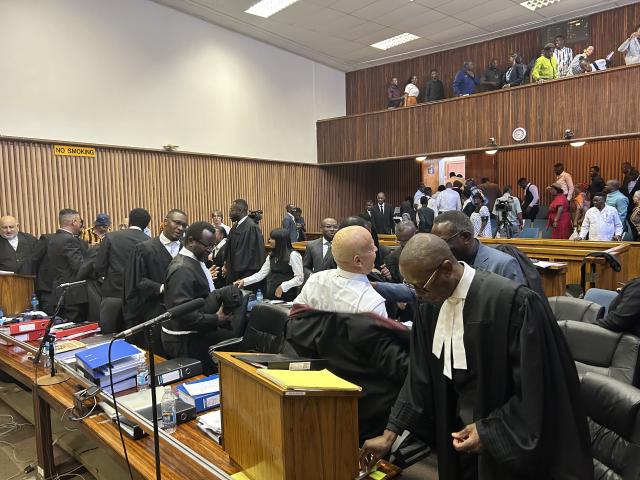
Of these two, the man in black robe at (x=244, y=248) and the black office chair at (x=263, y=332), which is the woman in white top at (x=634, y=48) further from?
the black office chair at (x=263, y=332)

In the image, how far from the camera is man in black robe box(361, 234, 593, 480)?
1405mm

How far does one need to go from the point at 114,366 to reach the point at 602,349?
3.00 meters

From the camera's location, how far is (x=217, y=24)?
947 cm

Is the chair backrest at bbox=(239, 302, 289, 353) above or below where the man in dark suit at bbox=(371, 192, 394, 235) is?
below

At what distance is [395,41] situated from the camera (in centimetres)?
1079

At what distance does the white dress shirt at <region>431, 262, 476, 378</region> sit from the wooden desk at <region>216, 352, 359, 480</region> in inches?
15.1

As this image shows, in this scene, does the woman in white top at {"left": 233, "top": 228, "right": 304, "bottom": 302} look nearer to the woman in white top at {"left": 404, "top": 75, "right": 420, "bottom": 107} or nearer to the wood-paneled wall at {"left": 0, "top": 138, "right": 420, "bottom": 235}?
the wood-paneled wall at {"left": 0, "top": 138, "right": 420, "bottom": 235}

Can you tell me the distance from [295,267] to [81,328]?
2.16 meters

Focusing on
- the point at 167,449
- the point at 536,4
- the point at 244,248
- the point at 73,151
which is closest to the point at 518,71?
the point at 536,4

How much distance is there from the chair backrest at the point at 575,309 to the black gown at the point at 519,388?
211 cm

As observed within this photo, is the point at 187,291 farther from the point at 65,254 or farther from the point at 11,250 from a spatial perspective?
the point at 11,250

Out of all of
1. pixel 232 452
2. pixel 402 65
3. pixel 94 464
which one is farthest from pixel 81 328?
pixel 402 65

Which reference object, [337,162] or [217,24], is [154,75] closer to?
[217,24]

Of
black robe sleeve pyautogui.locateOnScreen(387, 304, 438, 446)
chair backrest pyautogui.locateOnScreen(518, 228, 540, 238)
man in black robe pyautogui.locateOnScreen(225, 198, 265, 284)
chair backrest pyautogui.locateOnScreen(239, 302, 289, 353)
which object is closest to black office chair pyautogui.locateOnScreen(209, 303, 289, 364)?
chair backrest pyautogui.locateOnScreen(239, 302, 289, 353)
